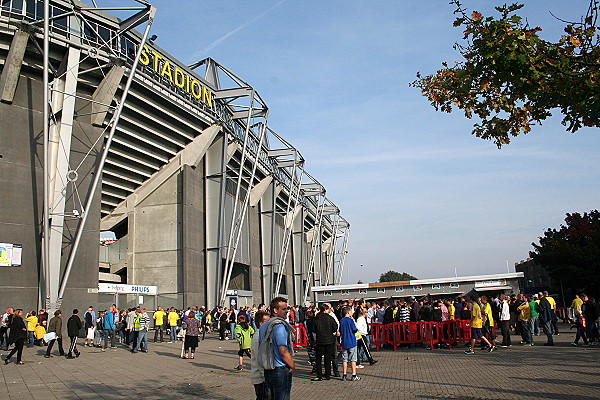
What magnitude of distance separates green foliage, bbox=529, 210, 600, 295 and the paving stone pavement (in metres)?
24.3

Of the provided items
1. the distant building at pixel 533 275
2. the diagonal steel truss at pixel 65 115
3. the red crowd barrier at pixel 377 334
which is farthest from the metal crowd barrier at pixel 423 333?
the distant building at pixel 533 275

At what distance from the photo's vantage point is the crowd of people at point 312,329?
550 cm

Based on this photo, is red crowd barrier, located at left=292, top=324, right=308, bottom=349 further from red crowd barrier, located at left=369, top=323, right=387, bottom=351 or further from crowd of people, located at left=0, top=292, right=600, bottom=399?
red crowd barrier, located at left=369, top=323, right=387, bottom=351

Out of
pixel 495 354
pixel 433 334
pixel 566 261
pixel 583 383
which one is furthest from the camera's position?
pixel 566 261

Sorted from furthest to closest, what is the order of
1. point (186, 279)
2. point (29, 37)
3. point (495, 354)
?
1. point (186, 279)
2. point (29, 37)
3. point (495, 354)

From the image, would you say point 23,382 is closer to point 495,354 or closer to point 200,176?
point 495,354

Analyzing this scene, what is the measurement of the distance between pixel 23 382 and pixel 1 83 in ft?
46.9

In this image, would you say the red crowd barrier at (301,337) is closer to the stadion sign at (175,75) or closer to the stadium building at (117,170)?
the stadium building at (117,170)

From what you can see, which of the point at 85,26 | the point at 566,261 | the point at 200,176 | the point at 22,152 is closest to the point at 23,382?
the point at 22,152

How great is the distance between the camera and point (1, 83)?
20.8 meters

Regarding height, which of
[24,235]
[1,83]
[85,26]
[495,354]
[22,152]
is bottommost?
[495,354]

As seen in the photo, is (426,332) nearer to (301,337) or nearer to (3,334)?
(301,337)

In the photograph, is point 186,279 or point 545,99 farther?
point 186,279

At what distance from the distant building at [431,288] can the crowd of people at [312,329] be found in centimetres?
2771
